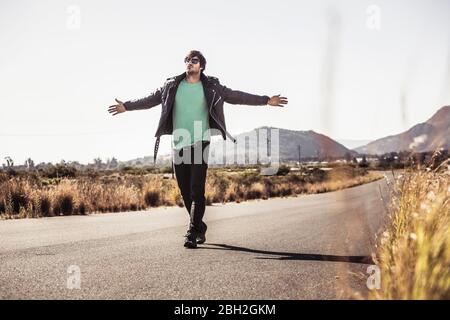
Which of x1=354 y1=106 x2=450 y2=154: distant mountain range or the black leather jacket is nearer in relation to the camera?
x1=354 y1=106 x2=450 y2=154: distant mountain range

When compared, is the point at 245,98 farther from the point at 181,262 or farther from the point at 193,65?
the point at 181,262

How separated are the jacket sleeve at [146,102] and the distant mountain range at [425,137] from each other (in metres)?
3.59

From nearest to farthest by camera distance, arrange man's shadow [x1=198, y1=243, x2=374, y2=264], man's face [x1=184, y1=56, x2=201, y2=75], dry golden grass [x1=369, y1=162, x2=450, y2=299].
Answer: dry golden grass [x1=369, y1=162, x2=450, y2=299] < man's shadow [x1=198, y1=243, x2=374, y2=264] < man's face [x1=184, y1=56, x2=201, y2=75]

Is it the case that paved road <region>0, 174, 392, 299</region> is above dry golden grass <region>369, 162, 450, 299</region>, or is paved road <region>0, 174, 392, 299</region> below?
below

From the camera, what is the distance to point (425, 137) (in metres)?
3.63

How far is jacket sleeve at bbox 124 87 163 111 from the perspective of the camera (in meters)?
6.71

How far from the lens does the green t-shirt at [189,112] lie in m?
6.17

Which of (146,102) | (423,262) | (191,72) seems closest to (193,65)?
(191,72)

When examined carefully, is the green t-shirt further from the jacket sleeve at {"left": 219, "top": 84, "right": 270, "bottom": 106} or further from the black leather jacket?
the jacket sleeve at {"left": 219, "top": 84, "right": 270, "bottom": 106}

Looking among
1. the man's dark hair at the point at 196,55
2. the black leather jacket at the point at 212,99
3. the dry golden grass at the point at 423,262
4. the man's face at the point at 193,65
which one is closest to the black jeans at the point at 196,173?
the black leather jacket at the point at 212,99

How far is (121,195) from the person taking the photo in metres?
14.7

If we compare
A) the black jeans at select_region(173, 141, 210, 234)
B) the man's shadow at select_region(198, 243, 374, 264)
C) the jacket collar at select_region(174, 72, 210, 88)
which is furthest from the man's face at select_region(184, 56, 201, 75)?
the man's shadow at select_region(198, 243, 374, 264)

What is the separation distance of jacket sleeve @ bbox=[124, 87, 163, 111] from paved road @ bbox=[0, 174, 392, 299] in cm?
173
